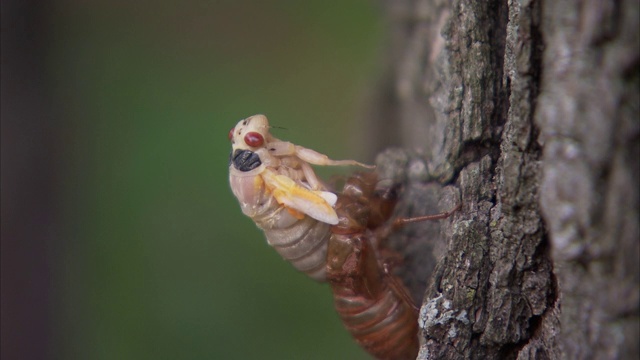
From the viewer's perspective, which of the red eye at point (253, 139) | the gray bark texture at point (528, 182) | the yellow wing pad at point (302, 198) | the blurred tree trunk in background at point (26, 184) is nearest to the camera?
the gray bark texture at point (528, 182)

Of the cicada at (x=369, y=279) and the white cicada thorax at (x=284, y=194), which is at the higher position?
the white cicada thorax at (x=284, y=194)

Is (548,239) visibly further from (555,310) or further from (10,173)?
(10,173)

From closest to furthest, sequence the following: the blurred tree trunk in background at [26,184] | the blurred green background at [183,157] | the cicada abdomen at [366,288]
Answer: the cicada abdomen at [366,288]
the blurred green background at [183,157]
the blurred tree trunk in background at [26,184]

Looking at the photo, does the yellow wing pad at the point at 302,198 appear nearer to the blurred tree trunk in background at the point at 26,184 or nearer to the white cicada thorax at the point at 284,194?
the white cicada thorax at the point at 284,194

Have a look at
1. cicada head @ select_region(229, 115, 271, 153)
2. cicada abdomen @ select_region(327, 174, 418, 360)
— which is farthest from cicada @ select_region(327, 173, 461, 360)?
cicada head @ select_region(229, 115, 271, 153)

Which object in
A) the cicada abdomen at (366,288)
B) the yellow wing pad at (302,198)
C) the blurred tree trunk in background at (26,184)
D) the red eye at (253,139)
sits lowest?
the cicada abdomen at (366,288)

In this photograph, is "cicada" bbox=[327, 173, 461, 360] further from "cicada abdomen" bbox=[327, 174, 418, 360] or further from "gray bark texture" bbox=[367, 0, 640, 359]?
"gray bark texture" bbox=[367, 0, 640, 359]

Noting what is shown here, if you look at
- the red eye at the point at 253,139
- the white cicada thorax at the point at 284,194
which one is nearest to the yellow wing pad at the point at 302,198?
the white cicada thorax at the point at 284,194

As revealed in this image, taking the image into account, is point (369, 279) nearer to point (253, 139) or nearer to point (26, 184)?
point (253, 139)
